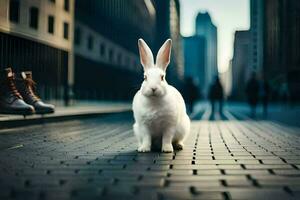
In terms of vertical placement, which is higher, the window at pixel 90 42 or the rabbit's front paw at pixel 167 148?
the window at pixel 90 42

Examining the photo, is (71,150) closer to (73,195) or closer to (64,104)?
(73,195)

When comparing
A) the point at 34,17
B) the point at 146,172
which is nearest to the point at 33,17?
the point at 34,17

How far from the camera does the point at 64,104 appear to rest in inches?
960

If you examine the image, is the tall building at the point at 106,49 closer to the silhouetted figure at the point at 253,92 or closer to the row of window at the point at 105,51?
the row of window at the point at 105,51

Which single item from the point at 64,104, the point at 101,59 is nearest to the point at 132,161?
the point at 64,104

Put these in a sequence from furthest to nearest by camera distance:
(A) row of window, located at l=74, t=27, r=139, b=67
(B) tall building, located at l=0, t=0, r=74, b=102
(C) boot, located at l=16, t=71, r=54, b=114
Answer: (A) row of window, located at l=74, t=27, r=139, b=67, (B) tall building, located at l=0, t=0, r=74, b=102, (C) boot, located at l=16, t=71, r=54, b=114

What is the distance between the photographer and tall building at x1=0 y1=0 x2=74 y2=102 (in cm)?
2103

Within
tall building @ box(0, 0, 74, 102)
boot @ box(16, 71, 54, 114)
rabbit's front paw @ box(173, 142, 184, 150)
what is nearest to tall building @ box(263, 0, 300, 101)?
tall building @ box(0, 0, 74, 102)

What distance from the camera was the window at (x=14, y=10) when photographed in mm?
22016

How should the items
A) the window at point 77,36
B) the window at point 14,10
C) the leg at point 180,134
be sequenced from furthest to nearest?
the window at point 77,36 → the window at point 14,10 → the leg at point 180,134

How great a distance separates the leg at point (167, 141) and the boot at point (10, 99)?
16.4ft

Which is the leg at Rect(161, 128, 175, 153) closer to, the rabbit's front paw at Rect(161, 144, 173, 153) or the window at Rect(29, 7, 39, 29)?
the rabbit's front paw at Rect(161, 144, 173, 153)

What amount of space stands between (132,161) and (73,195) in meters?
1.85

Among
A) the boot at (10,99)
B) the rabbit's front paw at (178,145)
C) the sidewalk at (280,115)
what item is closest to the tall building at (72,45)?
the sidewalk at (280,115)
